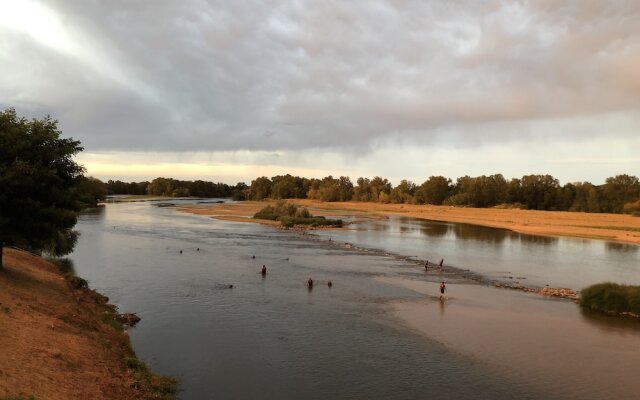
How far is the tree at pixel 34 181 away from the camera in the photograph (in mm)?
25302

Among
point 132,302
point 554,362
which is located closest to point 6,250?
point 132,302

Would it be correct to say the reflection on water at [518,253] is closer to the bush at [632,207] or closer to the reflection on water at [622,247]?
the reflection on water at [622,247]

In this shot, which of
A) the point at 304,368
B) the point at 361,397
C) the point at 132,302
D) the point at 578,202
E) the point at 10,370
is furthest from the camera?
the point at 578,202

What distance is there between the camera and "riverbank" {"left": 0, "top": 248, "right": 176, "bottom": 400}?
15523 millimetres

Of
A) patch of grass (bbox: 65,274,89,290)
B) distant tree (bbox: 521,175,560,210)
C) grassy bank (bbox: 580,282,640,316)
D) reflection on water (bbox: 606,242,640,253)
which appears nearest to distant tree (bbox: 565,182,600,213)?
distant tree (bbox: 521,175,560,210)

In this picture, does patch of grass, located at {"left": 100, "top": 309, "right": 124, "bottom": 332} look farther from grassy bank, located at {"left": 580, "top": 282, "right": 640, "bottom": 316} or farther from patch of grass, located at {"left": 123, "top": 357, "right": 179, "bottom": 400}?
grassy bank, located at {"left": 580, "top": 282, "right": 640, "bottom": 316}

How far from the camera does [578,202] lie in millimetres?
162750

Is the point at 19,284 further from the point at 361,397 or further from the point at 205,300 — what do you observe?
the point at 361,397

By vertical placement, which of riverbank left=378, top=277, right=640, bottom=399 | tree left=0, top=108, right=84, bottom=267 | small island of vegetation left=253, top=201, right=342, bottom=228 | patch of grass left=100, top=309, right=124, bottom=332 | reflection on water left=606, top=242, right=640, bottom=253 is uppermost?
tree left=0, top=108, right=84, bottom=267

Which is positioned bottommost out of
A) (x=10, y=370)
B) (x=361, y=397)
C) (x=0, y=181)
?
(x=361, y=397)

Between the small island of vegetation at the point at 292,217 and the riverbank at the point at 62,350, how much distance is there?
7262cm

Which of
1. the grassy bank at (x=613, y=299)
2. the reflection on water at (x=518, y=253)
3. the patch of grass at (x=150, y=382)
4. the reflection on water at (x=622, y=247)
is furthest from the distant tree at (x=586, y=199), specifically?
the patch of grass at (x=150, y=382)

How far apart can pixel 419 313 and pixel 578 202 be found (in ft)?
499

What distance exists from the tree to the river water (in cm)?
760
